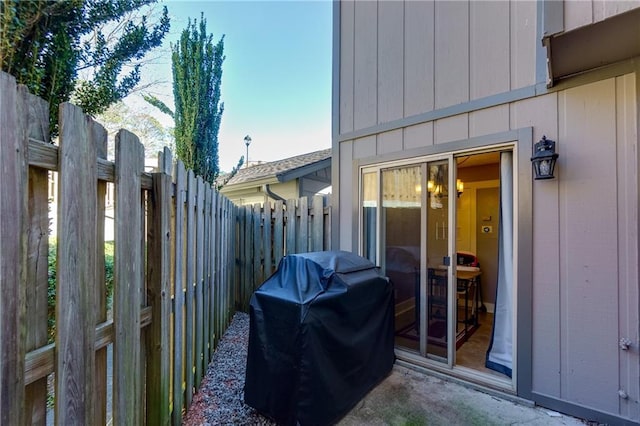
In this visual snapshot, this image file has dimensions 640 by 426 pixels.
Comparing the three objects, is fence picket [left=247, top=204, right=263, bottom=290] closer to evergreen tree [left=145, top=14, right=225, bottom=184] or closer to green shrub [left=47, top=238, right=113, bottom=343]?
evergreen tree [left=145, top=14, right=225, bottom=184]

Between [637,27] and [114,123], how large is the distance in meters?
9.31

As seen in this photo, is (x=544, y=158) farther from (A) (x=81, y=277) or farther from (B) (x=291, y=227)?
(A) (x=81, y=277)

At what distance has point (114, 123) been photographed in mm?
7633

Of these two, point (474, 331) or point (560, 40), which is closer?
point (560, 40)

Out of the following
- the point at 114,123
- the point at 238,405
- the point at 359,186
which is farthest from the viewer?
the point at 114,123

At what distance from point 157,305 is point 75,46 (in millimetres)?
1687

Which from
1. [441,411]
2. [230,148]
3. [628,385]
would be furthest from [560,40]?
[230,148]

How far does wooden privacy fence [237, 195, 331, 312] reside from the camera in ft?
14.4

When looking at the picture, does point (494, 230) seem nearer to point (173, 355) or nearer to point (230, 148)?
point (173, 355)

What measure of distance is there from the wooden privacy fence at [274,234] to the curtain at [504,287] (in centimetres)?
209

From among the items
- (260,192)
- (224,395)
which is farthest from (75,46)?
(260,192)

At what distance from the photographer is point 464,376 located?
3.06 metres

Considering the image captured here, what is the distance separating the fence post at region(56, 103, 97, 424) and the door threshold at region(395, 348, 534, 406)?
305cm

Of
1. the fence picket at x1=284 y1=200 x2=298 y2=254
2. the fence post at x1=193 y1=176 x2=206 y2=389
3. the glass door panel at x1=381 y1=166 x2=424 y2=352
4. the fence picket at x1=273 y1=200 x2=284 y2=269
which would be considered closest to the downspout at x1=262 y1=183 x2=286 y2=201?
the fence picket at x1=273 y1=200 x2=284 y2=269
